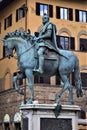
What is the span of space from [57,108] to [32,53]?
93.4 inches

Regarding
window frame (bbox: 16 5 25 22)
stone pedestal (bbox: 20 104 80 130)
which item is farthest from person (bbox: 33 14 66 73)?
window frame (bbox: 16 5 25 22)

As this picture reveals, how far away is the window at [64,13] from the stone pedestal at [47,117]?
29.0 m

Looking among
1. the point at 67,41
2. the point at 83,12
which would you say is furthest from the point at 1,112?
the point at 83,12

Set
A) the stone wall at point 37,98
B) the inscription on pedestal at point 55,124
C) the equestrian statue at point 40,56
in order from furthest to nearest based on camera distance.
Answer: the stone wall at point 37,98 → the equestrian statue at point 40,56 → the inscription on pedestal at point 55,124

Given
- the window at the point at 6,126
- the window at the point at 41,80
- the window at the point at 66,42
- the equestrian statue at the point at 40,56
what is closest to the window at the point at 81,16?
the window at the point at 66,42

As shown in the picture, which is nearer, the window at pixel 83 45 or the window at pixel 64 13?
the window at pixel 64 13

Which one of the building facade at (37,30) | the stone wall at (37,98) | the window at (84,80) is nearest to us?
the stone wall at (37,98)

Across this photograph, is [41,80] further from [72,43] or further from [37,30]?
[72,43]

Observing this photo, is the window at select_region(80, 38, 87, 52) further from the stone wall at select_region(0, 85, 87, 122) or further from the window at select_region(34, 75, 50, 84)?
the window at select_region(34, 75, 50, 84)

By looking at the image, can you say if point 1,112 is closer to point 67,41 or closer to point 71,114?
point 67,41

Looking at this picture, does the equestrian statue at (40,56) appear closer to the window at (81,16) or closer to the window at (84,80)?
the window at (84,80)

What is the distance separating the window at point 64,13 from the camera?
44.6 m

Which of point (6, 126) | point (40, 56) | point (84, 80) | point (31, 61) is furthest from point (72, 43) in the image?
point (40, 56)

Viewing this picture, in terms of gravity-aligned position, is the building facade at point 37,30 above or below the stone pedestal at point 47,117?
above
